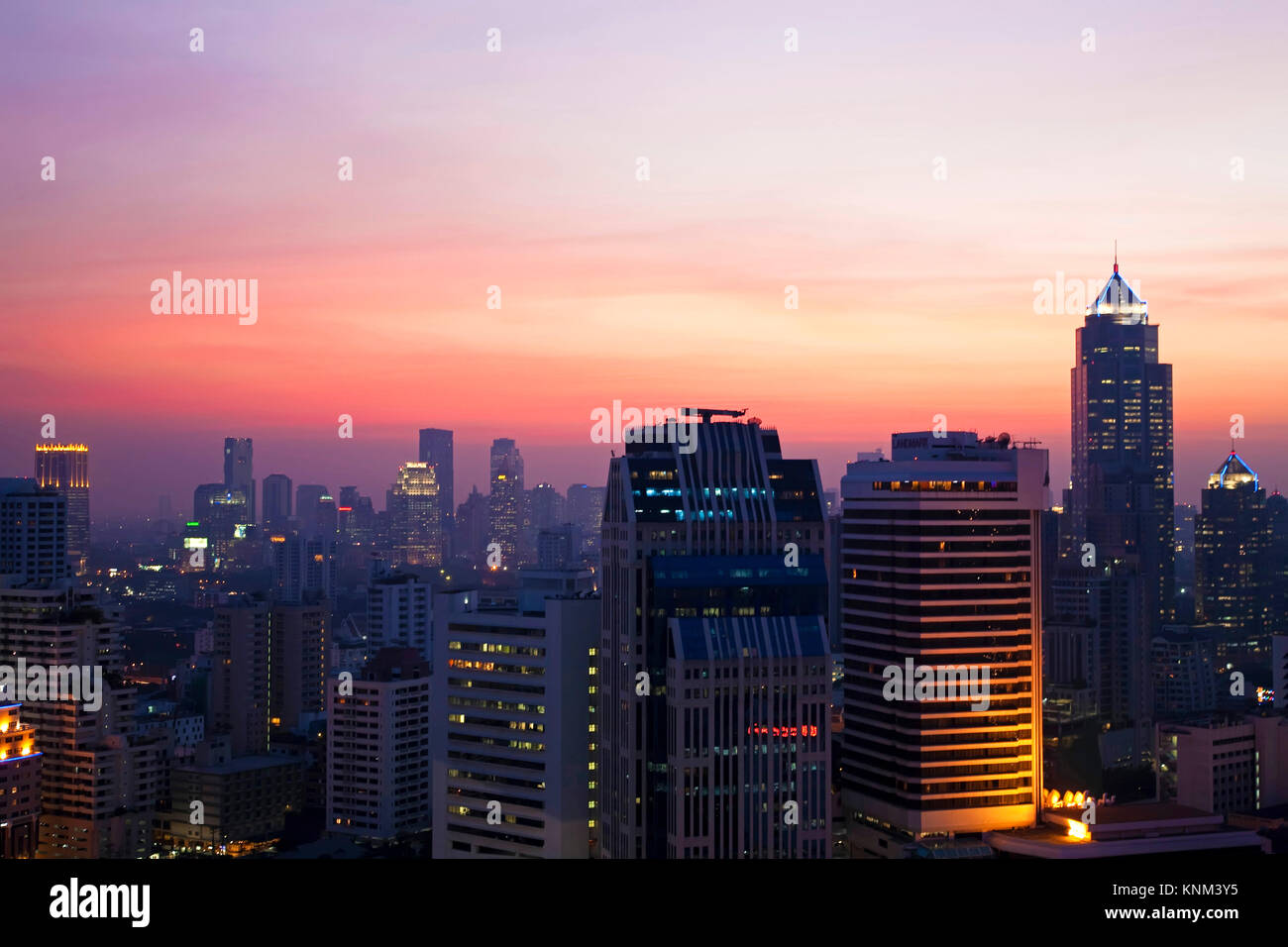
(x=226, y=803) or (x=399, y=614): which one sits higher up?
(x=399, y=614)

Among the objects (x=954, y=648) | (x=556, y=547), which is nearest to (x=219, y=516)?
(x=556, y=547)

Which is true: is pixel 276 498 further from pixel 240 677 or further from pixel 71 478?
pixel 240 677

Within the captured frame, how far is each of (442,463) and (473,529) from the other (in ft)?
31.7

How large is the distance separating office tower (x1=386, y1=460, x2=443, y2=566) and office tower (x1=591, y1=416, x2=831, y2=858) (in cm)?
8432

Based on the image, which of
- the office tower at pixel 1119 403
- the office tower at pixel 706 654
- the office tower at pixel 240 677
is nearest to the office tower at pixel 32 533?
the office tower at pixel 240 677

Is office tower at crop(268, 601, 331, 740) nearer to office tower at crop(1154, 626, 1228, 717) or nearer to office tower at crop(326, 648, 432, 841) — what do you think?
office tower at crop(326, 648, 432, 841)

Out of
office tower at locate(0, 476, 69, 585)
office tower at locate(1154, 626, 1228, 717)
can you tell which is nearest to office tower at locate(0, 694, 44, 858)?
office tower at locate(0, 476, 69, 585)

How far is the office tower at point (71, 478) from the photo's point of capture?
357 feet

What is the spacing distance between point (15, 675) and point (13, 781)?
429 inches

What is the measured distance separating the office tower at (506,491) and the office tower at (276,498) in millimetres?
31993

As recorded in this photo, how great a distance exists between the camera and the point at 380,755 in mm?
57938

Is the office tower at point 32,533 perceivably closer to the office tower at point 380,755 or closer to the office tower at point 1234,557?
the office tower at point 380,755

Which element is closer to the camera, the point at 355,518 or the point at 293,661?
the point at 293,661
